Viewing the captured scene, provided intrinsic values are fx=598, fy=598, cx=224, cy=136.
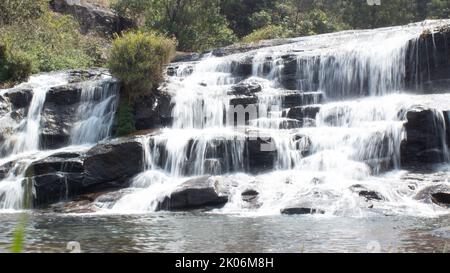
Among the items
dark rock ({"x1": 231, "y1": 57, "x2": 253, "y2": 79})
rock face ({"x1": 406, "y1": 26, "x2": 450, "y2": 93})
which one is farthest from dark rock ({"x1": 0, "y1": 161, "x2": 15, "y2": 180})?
rock face ({"x1": 406, "y1": 26, "x2": 450, "y2": 93})

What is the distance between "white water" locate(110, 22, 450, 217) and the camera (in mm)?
12727

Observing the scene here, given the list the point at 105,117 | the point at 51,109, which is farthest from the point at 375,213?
the point at 51,109

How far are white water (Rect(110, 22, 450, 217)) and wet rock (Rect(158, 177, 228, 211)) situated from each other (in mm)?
275

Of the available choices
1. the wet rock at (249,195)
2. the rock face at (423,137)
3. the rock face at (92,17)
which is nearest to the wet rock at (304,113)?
the rock face at (423,137)

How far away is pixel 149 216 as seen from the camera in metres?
12.1

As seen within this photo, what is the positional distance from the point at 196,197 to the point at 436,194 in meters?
5.04

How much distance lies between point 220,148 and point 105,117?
15.9ft

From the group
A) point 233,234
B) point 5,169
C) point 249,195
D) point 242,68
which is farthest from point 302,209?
point 242,68

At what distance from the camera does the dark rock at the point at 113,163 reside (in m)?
15.3

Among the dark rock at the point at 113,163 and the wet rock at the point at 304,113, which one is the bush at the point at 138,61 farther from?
the wet rock at the point at 304,113

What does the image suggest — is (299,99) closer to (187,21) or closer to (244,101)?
(244,101)

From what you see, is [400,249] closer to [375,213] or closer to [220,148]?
[375,213]

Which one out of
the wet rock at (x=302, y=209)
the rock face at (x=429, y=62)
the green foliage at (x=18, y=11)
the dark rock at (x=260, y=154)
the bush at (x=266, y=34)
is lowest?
the wet rock at (x=302, y=209)

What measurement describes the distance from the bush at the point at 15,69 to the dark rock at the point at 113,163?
774 cm
